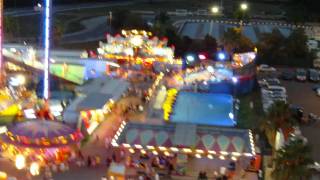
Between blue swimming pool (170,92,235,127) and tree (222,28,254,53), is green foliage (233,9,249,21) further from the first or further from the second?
blue swimming pool (170,92,235,127)

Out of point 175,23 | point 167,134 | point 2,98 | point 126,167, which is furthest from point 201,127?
point 175,23

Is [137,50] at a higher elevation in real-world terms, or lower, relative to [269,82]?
higher

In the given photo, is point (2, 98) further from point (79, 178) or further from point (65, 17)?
point (65, 17)

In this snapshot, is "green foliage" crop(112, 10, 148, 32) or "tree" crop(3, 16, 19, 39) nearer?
"tree" crop(3, 16, 19, 39)

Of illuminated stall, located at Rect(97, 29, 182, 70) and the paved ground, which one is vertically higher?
the paved ground

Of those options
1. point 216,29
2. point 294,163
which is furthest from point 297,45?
point 294,163

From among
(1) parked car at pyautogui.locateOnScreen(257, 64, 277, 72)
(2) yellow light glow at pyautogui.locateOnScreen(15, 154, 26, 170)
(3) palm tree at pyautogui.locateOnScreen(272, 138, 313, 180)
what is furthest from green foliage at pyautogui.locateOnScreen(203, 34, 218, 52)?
(2) yellow light glow at pyautogui.locateOnScreen(15, 154, 26, 170)

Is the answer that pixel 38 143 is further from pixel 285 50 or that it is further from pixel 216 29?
pixel 216 29

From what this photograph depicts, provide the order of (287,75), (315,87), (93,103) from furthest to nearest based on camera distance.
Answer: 1. (287,75)
2. (315,87)
3. (93,103)
